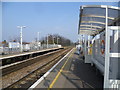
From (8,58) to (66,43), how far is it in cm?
11733

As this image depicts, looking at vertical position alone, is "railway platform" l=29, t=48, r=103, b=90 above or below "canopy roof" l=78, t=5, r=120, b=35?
below

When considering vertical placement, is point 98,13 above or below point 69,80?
above

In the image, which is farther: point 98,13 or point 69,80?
point 69,80

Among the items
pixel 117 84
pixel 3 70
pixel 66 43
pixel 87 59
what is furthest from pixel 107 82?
pixel 66 43

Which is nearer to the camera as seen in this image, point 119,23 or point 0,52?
point 119,23

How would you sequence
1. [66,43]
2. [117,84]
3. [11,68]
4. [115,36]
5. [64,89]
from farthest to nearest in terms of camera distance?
[66,43] < [11,68] < [64,89] < [115,36] < [117,84]

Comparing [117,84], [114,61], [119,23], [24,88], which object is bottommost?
[24,88]

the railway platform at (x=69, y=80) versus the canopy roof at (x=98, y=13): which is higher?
the canopy roof at (x=98, y=13)

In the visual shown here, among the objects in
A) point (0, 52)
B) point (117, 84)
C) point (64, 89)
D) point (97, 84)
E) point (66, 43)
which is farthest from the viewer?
point (66, 43)

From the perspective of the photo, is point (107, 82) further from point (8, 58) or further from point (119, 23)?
point (8, 58)

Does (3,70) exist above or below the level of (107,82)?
below

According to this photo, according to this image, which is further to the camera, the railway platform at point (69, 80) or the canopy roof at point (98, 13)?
the railway platform at point (69, 80)

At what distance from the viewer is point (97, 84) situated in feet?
25.0

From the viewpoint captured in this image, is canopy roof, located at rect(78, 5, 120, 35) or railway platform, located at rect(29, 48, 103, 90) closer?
canopy roof, located at rect(78, 5, 120, 35)
